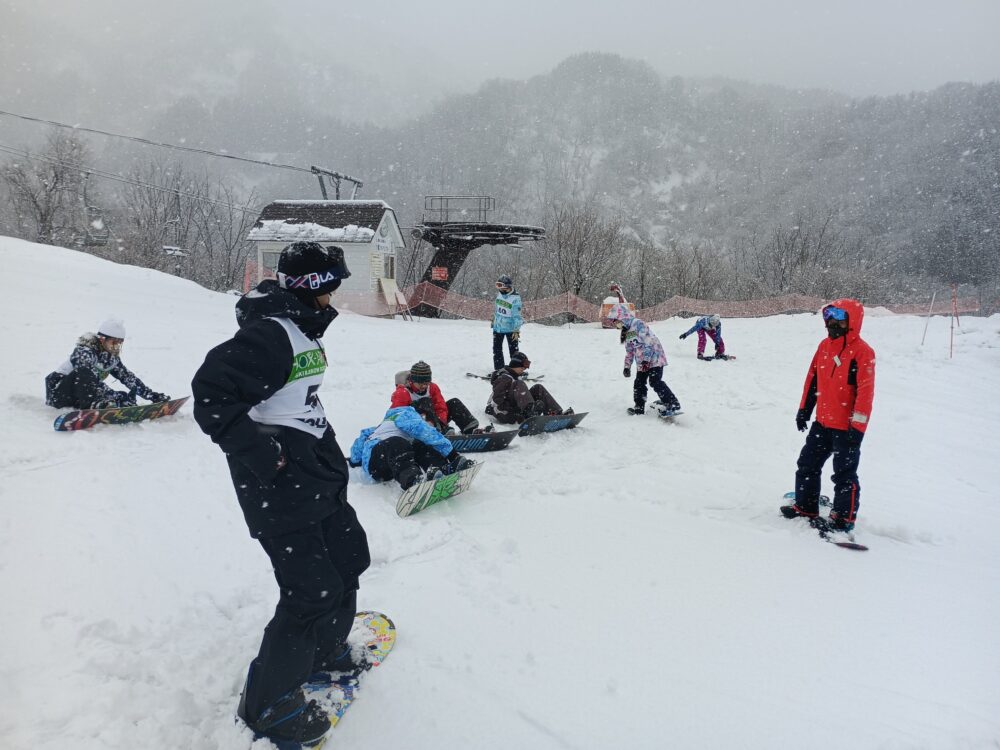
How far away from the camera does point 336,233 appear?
79.3 feet

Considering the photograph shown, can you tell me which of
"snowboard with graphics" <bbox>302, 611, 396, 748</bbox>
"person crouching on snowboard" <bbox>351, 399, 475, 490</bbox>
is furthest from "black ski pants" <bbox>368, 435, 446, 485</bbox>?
"snowboard with graphics" <bbox>302, 611, 396, 748</bbox>

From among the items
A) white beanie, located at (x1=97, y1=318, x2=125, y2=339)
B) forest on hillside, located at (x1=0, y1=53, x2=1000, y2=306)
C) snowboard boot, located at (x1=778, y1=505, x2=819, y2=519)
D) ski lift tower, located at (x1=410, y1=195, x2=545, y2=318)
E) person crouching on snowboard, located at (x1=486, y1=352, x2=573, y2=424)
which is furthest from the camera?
forest on hillside, located at (x1=0, y1=53, x2=1000, y2=306)

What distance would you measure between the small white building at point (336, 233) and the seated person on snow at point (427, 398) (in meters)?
17.7

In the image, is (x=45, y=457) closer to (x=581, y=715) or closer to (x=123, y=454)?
(x=123, y=454)

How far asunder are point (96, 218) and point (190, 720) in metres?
40.0

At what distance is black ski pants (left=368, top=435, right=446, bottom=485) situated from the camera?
16.0 feet

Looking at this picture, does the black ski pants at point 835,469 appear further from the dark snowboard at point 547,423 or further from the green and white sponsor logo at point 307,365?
the green and white sponsor logo at point 307,365

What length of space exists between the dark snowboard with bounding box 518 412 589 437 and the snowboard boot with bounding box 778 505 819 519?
121 inches

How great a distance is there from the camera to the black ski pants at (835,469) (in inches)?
174

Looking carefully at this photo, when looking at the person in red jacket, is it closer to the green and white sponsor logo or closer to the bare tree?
the green and white sponsor logo

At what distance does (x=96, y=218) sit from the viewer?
33094 millimetres

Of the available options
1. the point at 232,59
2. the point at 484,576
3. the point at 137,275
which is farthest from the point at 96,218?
the point at 232,59

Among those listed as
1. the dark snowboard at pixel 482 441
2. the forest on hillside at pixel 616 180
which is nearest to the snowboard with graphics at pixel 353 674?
the dark snowboard at pixel 482 441

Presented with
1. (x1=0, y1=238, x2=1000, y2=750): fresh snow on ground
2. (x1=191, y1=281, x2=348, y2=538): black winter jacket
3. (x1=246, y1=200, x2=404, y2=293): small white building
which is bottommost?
(x1=0, y1=238, x2=1000, y2=750): fresh snow on ground
